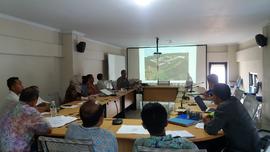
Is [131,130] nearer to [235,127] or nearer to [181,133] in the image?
[181,133]

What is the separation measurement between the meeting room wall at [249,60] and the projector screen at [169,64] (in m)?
1.46

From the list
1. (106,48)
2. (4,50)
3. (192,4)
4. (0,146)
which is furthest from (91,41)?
(0,146)

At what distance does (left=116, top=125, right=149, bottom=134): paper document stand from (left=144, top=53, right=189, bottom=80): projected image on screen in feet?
24.7

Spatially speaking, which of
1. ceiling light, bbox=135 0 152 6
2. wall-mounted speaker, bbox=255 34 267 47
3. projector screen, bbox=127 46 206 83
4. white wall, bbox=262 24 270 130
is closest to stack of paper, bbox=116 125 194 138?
ceiling light, bbox=135 0 152 6

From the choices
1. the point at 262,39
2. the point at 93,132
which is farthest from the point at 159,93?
the point at 93,132

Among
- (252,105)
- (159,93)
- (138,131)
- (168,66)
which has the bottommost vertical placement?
(159,93)

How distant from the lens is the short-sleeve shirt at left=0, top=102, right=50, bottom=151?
2.02m

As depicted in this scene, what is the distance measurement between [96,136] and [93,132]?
0.04 m

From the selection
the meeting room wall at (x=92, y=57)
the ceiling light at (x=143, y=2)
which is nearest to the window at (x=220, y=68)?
the meeting room wall at (x=92, y=57)

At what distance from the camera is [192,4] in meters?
3.25

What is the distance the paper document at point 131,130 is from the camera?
225cm

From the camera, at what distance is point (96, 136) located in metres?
1.67

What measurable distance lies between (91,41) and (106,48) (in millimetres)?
1404

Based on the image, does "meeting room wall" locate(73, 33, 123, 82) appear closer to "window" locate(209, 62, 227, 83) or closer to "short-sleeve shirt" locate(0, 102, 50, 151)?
"short-sleeve shirt" locate(0, 102, 50, 151)
